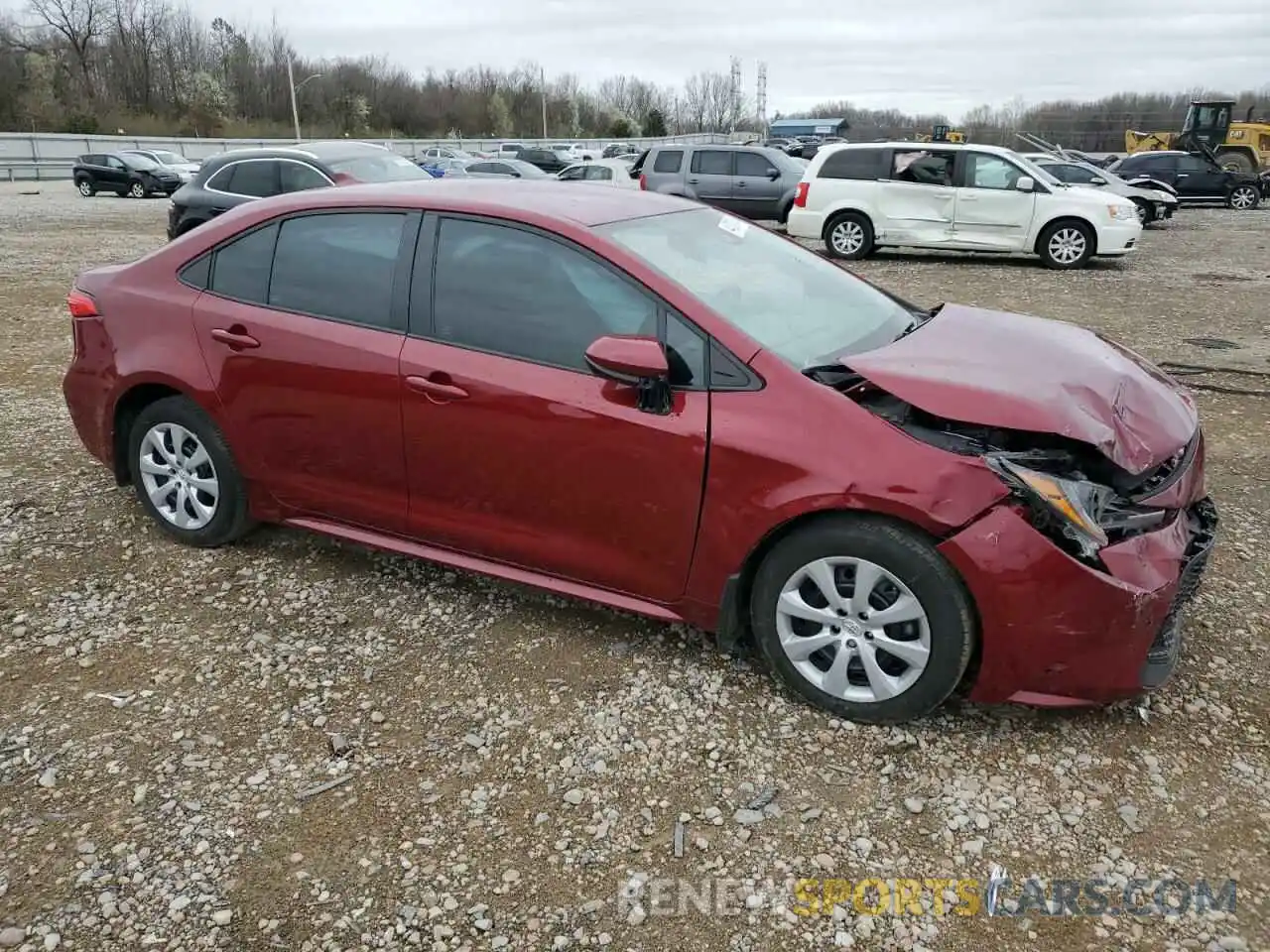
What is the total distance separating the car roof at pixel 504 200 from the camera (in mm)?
3383

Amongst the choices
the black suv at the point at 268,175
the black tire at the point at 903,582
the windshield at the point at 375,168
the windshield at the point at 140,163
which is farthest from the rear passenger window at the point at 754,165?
the windshield at the point at 140,163

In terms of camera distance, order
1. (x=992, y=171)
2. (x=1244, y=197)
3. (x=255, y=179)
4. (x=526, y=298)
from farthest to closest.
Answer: (x=1244, y=197), (x=992, y=171), (x=255, y=179), (x=526, y=298)

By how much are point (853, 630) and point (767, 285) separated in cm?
135

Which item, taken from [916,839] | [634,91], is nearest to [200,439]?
[916,839]

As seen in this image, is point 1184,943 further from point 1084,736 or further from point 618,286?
point 618,286

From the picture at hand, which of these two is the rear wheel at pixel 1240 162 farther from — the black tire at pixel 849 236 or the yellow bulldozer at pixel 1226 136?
the black tire at pixel 849 236

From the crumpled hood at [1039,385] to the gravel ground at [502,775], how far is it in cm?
87

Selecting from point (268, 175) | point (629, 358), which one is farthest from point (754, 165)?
point (629, 358)

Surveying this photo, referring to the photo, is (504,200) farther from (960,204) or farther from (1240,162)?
(1240,162)

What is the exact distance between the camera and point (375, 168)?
40.8ft

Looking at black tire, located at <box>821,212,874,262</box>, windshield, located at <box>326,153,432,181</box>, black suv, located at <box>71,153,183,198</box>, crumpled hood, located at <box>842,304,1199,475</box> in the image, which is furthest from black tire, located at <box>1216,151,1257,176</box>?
black suv, located at <box>71,153,183,198</box>

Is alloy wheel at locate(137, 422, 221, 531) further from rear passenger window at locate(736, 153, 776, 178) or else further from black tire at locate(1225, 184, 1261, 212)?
black tire at locate(1225, 184, 1261, 212)

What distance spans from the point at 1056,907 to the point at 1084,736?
0.74 metres

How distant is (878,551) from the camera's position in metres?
2.74
